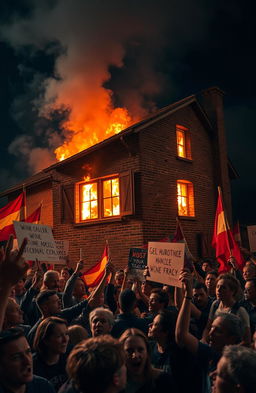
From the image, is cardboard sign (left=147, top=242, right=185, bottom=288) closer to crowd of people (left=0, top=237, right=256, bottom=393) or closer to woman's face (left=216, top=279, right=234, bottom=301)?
crowd of people (left=0, top=237, right=256, bottom=393)

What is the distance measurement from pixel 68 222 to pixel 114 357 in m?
12.1

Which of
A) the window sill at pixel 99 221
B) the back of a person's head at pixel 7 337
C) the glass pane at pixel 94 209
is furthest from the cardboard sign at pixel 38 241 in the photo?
the glass pane at pixel 94 209

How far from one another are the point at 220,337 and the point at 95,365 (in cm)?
146

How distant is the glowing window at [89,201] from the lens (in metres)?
13.5

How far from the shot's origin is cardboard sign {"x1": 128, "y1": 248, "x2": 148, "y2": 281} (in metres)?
6.43

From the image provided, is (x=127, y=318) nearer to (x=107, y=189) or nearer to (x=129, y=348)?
(x=129, y=348)

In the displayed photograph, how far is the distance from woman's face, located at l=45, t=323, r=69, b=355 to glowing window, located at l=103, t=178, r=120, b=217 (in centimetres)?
949

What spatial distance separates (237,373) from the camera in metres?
2.15

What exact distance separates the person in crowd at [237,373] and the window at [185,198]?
37.7 ft

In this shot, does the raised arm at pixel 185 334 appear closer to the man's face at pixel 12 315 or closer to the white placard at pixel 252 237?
the man's face at pixel 12 315

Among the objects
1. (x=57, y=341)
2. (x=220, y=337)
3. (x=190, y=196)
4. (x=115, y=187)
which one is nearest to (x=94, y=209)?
(x=115, y=187)

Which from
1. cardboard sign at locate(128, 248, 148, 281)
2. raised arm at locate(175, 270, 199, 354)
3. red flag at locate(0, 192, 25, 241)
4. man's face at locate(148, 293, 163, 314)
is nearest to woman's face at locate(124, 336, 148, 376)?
raised arm at locate(175, 270, 199, 354)

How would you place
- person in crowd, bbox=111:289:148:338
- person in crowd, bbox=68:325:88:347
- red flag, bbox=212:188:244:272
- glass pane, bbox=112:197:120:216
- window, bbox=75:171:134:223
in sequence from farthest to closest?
glass pane, bbox=112:197:120:216 < window, bbox=75:171:134:223 < red flag, bbox=212:188:244:272 < person in crowd, bbox=111:289:148:338 < person in crowd, bbox=68:325:88:347

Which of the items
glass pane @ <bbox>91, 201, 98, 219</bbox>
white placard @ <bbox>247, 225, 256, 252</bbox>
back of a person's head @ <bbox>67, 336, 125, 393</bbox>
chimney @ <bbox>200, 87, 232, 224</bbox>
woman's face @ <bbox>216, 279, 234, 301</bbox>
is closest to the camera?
back of a person's head @ <bbox>67, 336, 125, 393</bbox>
